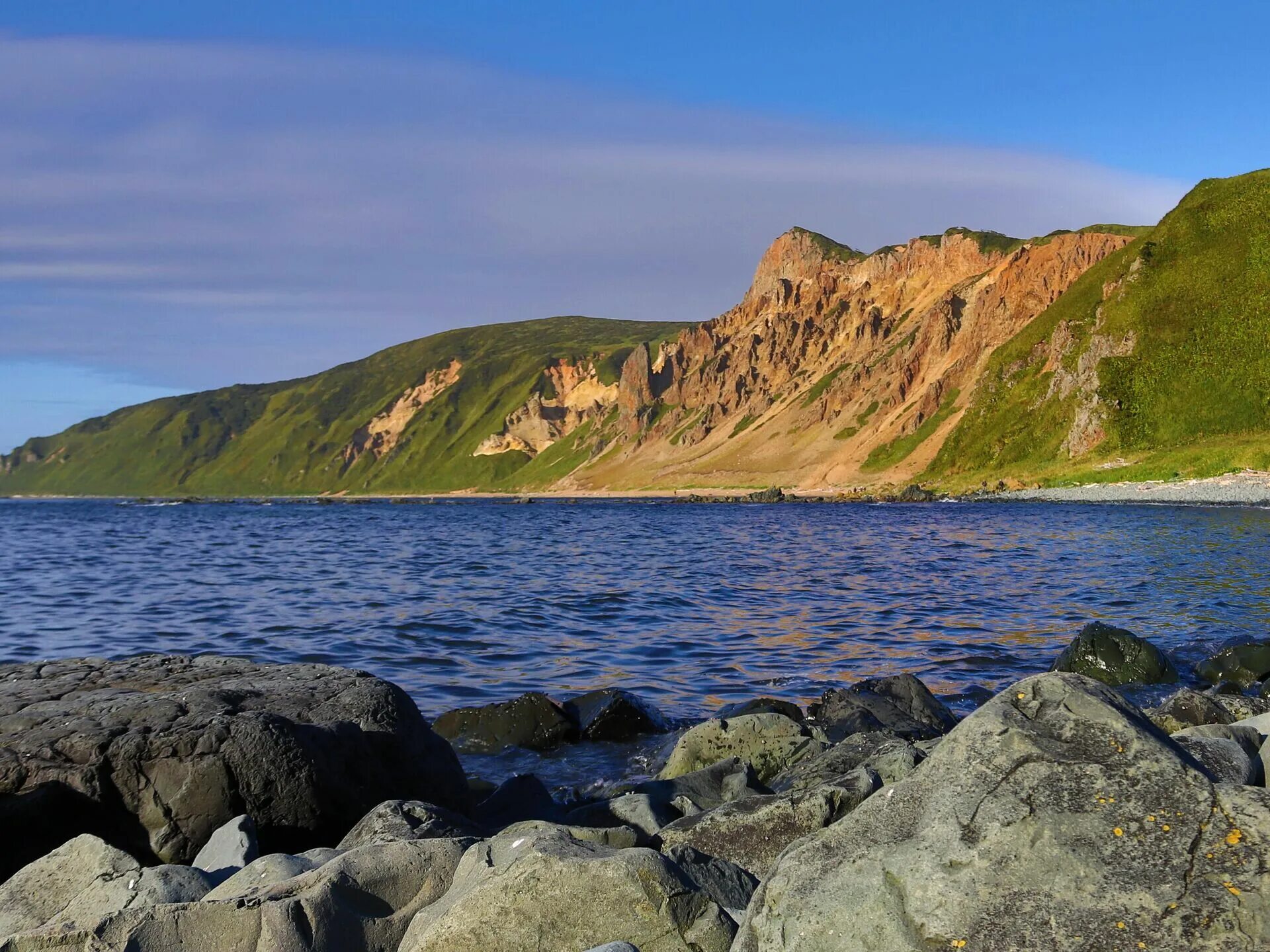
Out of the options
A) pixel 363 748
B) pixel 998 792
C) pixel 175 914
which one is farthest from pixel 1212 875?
pixel 363 748

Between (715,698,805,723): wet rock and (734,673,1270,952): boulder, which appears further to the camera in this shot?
(715,698,805,723): wet rock

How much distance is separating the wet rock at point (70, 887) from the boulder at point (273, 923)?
348mm

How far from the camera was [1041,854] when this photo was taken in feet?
14.4

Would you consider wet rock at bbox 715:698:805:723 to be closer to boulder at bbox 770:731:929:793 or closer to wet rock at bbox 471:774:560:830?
boulder at bbox 770:731:929:793

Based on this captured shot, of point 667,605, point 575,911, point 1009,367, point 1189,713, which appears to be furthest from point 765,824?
point 1009,367

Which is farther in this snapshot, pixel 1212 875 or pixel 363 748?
Result: pixel 363 748

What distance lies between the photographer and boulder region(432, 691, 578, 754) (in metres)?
14.5

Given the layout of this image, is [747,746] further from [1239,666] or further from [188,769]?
[1239,666]

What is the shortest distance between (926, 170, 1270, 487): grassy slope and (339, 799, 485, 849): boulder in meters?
86.3

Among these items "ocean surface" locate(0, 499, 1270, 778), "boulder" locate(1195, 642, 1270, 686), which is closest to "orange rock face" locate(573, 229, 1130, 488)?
"ocean surface" locate(0, 499, 1270, 778)

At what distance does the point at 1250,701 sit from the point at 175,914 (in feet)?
45.2

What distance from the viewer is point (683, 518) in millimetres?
89688

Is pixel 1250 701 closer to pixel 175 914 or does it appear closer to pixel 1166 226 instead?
pixel 175 914

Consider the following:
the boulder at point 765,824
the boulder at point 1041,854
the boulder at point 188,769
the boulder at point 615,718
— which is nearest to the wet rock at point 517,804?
the boulder at point 188,769
